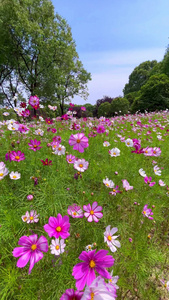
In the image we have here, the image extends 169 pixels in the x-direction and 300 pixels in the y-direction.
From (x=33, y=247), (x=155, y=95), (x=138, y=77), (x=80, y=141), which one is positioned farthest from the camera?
(x=138, y=77)

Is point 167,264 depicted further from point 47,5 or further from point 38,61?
point 47,5

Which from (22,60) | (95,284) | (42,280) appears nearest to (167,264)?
(42,280)

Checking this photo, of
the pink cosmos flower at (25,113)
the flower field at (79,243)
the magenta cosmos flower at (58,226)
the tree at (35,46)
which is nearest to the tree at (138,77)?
the tree at (35,46)

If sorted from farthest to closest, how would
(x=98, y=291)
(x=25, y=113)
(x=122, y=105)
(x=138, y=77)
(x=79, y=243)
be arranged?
(x=138, y=77) → (x=122, y=105) → (x=25, y=113) → (x=79, y=243) → (x=98, y=291)

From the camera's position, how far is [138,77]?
33719 mm

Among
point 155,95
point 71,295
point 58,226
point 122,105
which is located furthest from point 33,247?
point 122,105

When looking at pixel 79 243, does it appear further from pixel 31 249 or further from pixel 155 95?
pixel 155 95

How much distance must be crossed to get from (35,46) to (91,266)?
1548cm

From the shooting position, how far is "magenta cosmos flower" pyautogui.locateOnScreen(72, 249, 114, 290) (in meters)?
0.61

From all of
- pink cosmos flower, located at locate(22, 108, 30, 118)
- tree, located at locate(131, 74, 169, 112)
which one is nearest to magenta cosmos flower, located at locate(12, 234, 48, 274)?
pink cosmos flower, located at locate(22, 108, 30, 118)

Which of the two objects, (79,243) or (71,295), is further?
(79,243)

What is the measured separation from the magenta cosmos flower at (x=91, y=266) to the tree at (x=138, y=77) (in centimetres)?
3596

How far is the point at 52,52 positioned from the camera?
13.9 metres

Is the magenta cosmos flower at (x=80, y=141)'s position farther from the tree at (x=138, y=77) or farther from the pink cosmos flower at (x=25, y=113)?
the tree at (x=138, y=77)
